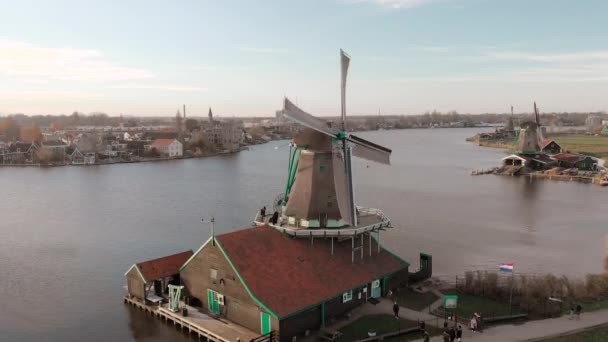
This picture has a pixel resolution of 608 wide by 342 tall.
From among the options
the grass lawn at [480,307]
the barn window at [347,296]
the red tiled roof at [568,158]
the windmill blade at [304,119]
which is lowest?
the grass lawn at [480,307]

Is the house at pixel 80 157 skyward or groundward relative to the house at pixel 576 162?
skyward

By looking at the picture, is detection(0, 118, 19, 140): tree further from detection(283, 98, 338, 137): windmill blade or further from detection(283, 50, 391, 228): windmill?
detection(283, 98, 338, 137): windmill blade

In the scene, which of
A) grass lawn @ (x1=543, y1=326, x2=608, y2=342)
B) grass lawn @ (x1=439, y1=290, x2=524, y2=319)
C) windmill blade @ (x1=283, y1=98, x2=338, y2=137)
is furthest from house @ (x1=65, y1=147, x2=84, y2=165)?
grass lawn @ (x1=543, y1=326, x2=608, y2=342)

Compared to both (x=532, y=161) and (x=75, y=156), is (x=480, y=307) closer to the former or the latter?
(x=532, y=161)

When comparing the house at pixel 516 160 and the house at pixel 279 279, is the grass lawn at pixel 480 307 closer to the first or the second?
the house at pixel 279 279

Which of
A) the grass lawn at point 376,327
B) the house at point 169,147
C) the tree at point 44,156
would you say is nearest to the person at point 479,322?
the grass lawn at point 376,327

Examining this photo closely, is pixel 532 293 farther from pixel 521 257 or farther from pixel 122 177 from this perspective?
pixel 122 177

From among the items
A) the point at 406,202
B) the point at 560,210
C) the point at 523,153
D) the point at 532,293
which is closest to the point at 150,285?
the point at 532,293
